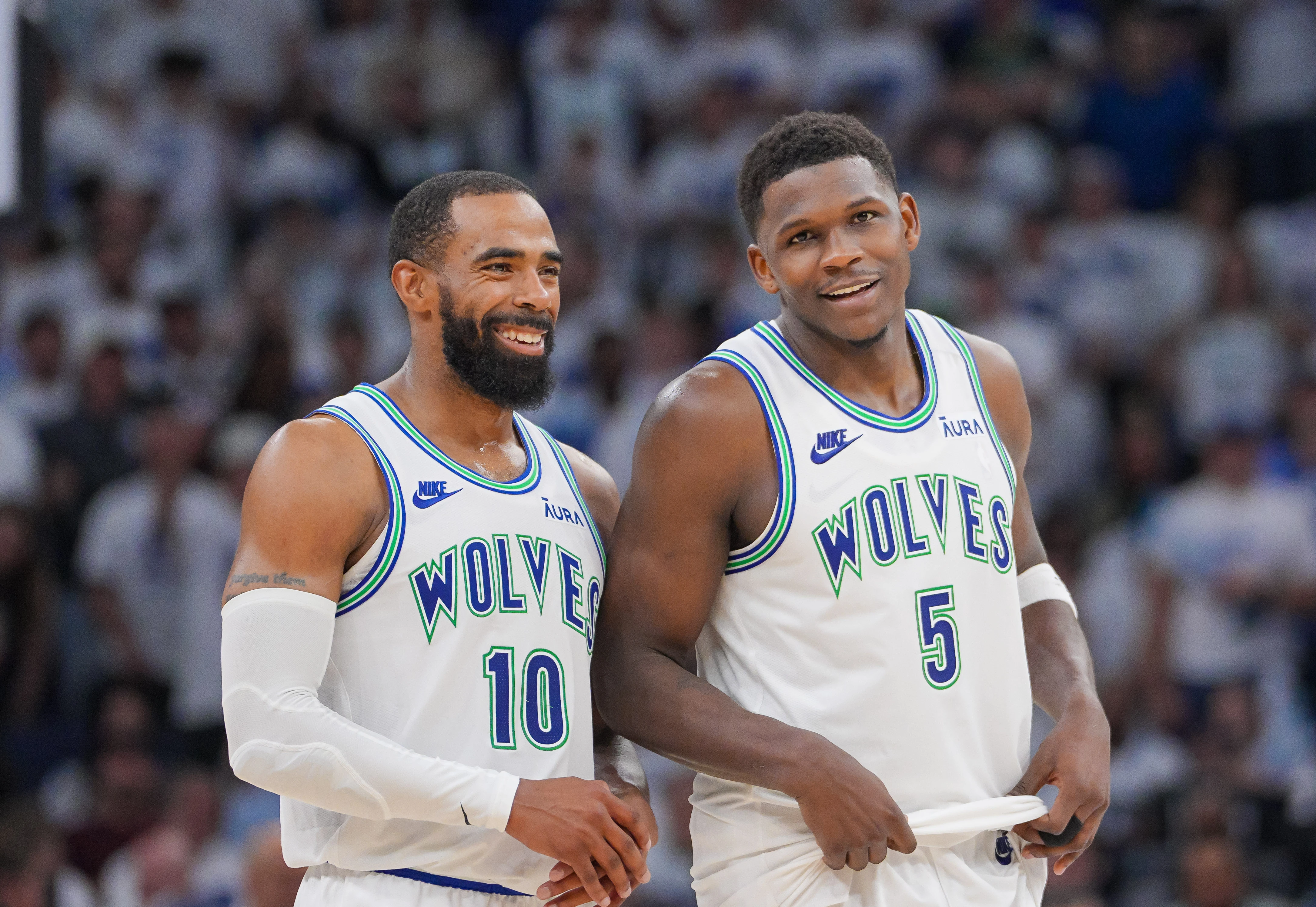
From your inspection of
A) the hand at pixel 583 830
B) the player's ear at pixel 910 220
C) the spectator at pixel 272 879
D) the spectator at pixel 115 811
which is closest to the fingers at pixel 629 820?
the hand at pixel 583 830

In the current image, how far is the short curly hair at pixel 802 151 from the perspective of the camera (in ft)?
11.8

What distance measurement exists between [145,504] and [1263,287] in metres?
6.35

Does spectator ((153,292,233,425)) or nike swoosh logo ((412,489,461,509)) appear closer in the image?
nike swoosh logo ((412,489,461,509))

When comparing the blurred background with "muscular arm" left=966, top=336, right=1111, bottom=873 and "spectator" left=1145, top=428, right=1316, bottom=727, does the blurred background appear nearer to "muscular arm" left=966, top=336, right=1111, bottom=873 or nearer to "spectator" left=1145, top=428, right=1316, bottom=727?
"spectator" left=1145, top=428, right=1316, bottom=727

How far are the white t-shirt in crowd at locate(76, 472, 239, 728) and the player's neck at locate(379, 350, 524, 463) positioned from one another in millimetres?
4801

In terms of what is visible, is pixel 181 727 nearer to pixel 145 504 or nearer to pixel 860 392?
pixel 145 504

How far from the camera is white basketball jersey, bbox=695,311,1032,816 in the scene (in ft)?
11.2

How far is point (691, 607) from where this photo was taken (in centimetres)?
349

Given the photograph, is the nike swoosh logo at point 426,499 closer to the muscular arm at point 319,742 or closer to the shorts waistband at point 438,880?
the muscular arm at point 319,742

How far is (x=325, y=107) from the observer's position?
10.9 m

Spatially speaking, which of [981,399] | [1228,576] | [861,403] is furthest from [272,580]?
[1228,576]

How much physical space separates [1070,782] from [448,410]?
1558 mm

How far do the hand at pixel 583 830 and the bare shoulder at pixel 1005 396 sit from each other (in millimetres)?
1298

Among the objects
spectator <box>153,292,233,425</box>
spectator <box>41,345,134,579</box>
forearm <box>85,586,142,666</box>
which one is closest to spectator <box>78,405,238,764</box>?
forearm <box>85,586,142,666</box>
